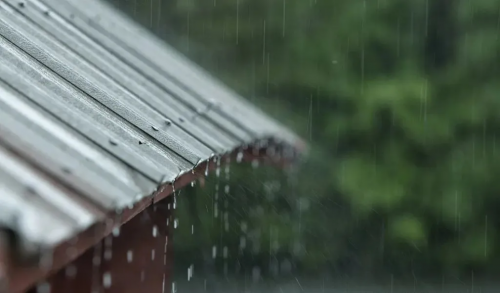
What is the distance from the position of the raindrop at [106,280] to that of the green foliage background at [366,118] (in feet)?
19.1

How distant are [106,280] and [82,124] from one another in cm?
108

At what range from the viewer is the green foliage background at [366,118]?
28.3 ft

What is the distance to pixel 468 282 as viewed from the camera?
9.08m

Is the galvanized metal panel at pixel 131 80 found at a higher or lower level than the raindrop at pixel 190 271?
higher

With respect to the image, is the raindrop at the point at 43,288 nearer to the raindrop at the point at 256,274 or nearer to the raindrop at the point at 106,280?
the raindrop at the point at 106,280

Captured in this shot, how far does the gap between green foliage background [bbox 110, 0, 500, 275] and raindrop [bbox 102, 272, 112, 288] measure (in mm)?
5835

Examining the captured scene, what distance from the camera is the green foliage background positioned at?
8617 millimetres

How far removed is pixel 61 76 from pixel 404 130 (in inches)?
290

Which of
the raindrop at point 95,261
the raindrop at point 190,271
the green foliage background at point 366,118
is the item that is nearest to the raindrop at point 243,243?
the green foliage background at point 366,118

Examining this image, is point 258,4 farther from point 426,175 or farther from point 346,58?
point 426,175

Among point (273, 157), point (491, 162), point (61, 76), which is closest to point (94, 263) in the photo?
point (61, 76)

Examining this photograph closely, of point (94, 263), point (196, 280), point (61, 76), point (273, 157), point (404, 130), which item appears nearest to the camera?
point (61, 76)

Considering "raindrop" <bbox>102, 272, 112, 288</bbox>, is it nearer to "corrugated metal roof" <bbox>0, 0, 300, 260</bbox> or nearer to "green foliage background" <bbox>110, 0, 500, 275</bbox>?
"corrugated metal roof" <bbox>0, 0, 300, 260</bbox>

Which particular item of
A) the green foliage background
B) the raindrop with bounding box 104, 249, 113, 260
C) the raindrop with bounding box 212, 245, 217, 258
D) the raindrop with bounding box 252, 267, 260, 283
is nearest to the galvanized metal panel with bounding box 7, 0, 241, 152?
the raindrop with bounding box 104, 249, 113, 260
